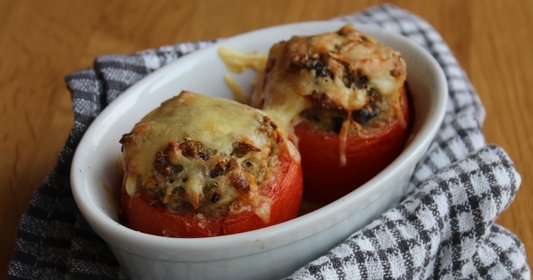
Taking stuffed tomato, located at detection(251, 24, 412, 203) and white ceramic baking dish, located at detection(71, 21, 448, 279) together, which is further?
stuffed tomato, located at detection(251, 24, 412, 203)

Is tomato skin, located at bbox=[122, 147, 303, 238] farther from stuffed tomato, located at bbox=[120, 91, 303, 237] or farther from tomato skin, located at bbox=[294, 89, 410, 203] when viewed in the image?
tomato skin, located at bbox=[294, 89, 410, 203]

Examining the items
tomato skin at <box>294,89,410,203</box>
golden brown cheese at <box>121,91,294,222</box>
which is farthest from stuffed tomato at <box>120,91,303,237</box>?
tomato skin at <box>294,89,410,203</box>

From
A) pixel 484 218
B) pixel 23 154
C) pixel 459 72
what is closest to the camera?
pixel 484 218

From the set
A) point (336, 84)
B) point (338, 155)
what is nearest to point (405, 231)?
point (338, 155)

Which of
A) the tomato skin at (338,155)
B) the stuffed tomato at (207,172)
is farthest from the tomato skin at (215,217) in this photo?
the tomato skin at (338,155)

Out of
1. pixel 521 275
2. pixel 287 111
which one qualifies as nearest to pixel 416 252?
pixel 521 275

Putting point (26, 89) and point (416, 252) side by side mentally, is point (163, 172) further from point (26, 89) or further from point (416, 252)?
point (26, 89)
